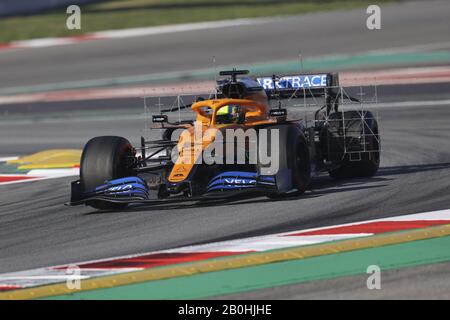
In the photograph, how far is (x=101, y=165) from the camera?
40.2ft

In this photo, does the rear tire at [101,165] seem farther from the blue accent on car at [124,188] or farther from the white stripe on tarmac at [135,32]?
the white stripe on tarmac at [135,32]

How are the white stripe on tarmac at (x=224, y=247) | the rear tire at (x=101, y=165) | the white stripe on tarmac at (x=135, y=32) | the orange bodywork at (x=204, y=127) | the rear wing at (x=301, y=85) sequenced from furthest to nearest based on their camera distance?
the white stripe on tarmac at (x=135, y=32)
the rear wing at (x=301, y=85)
the rear tire at (x=101, y=165)
the orange bodywork at (x=204, y=127)
the white stripe on tarmac at (x=224, y=247)

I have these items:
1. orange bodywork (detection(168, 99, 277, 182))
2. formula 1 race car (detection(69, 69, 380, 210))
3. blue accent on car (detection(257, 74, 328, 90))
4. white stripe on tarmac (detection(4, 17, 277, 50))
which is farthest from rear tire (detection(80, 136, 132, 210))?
white stripe on tarmac (detection(4, 17, 277, 50))

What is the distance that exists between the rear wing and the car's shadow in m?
1.18

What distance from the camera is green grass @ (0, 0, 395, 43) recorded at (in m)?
31.5

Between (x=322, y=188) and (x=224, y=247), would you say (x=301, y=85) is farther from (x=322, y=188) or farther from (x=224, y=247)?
(x=224, y=247)

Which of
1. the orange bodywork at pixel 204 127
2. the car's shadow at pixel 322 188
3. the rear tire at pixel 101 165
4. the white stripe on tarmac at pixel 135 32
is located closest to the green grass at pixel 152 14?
the white stripe on tarmac at pixel 135 32

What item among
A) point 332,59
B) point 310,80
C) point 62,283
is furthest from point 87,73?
point 62,283

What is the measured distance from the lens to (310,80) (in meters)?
13.8

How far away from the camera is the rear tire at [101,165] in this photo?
1221 cm

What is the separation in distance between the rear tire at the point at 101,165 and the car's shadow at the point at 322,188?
30cm

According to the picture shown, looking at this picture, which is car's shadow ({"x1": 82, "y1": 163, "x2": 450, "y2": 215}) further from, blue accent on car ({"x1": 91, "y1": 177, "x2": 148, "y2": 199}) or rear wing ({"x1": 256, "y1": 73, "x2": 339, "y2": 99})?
rear wing ({"x1": 256, "y1": 73, "x2": 339, "y2": 99})

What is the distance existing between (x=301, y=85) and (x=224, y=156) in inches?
84.4

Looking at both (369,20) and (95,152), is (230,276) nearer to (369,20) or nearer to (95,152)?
(95,152)
